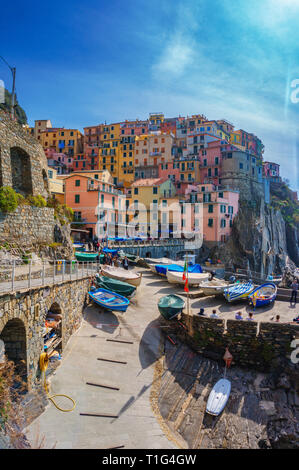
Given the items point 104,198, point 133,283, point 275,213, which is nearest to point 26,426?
point 133,283

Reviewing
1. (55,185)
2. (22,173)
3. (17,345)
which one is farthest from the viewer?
(55,185)

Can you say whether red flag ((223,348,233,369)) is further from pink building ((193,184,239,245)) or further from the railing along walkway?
pink building ((193,184,239,245))

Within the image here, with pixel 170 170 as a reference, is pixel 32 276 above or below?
below

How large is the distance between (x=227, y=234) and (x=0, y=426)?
47144 mm

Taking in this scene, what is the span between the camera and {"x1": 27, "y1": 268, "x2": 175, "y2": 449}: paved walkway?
378 inches

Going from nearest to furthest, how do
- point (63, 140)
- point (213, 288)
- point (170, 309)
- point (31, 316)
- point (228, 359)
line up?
point (31, 316), point (228, 359), point (170, 309), point (213, 288), point (63, 140)

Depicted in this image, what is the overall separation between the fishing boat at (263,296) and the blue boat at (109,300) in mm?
8292

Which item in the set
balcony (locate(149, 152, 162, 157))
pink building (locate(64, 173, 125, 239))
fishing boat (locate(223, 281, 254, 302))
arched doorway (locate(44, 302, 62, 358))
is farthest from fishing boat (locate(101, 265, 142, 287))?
balcony (locate(149, 152, 162, 157))

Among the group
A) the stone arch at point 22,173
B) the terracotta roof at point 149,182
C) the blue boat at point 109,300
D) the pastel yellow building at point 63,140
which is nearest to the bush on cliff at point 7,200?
the stone arch at point 22,173

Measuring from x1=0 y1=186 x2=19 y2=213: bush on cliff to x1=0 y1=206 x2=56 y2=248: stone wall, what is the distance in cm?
36

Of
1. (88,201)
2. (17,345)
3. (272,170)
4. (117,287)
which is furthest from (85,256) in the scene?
(272,170)

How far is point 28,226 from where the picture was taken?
62.4ft

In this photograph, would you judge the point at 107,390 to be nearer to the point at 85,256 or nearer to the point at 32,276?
the point at 32,276

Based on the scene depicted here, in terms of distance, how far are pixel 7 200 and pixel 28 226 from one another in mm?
2379
